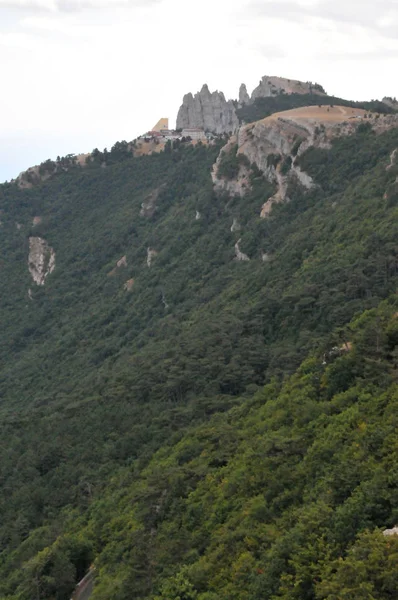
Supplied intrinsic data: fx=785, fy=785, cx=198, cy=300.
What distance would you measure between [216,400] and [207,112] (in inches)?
3781

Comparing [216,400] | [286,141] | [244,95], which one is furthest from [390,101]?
[216,400]

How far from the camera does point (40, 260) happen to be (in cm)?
9869

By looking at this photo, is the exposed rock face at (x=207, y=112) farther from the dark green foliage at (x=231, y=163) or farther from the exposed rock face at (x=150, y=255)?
the exposed rock face at (x=150, y=255)

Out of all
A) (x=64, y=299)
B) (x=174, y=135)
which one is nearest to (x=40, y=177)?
(x=174, y=135)

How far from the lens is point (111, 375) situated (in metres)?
52.9

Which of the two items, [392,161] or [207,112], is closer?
[392,161]

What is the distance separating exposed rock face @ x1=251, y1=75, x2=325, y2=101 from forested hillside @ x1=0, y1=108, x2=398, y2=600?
4446 cm

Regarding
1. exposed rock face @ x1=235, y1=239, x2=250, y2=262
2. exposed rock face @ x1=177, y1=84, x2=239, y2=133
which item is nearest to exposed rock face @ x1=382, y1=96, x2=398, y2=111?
A: exposed rock face @ x1=177, y1=84, x2=239, y2=133

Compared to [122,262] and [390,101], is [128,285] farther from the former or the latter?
[390,101]

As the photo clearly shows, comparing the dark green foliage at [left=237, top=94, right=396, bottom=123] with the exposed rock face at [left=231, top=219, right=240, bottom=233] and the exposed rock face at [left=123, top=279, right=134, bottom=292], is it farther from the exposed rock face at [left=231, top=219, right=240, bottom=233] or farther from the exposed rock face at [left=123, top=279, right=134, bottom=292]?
the exposed rock face at [left=231, top=219, right=240, bottom=233]

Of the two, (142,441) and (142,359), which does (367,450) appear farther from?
(142,359)

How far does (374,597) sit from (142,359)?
124 feet

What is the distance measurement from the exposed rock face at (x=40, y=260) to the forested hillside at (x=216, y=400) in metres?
3.09

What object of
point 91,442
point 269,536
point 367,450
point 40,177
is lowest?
point 91,442
